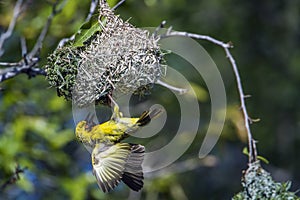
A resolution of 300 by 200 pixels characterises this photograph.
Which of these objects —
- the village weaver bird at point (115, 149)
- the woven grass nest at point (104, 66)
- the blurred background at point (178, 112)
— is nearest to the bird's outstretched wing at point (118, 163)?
the village weaver bird at point (115, 149)

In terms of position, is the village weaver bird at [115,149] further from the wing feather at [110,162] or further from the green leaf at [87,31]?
the green leaf at [87,31]

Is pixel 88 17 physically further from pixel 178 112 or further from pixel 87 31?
pixel 178 112

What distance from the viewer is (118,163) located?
220 cm

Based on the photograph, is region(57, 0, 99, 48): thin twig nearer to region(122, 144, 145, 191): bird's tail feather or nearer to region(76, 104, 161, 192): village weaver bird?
region(76, 104, 161, 192): village weaver bird

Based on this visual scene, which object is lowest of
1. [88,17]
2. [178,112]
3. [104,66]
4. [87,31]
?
[104,66]

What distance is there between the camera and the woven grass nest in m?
2.15

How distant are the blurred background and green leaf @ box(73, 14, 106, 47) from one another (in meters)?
0.26

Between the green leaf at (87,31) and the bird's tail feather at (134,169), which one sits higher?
the green leaf at (87,31)

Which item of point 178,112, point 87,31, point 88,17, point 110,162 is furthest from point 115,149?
point 178,112

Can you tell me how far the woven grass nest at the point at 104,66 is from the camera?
215 cm

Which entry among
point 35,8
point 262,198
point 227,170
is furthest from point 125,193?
point 262,198

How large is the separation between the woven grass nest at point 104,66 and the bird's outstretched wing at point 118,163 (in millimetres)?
165

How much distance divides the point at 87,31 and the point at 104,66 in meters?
0.16

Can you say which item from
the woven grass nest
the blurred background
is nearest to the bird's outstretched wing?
the woven grass nest
